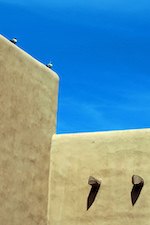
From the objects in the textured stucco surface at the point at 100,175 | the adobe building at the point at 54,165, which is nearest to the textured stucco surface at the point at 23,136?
the adobe building at the point at 54,165

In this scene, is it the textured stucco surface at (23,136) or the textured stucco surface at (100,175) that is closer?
the textured stucco surface at (23,136)

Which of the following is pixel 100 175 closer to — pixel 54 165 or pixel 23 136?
pixel 54 165

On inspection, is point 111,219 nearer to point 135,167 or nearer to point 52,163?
point 135,167

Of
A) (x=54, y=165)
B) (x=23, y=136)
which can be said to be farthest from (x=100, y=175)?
(x=23, y=136)

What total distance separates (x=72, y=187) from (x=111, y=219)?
1163mm

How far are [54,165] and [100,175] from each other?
3.79ft

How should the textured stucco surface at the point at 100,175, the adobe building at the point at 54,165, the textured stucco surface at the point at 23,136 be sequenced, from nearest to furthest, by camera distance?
the textured stucco surface at the point at 23,136, the adobe building at the point at 54,165, the textured stucco surface at the point at 100,175

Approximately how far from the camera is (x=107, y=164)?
9375mm

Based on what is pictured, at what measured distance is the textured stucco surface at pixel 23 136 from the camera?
8492mm

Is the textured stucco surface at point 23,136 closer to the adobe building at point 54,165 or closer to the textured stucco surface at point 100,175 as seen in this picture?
the adobe building at point 54,165

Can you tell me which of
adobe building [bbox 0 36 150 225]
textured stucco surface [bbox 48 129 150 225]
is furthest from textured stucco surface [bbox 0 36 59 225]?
textured stucco surface [bbox 48 129 150 225]

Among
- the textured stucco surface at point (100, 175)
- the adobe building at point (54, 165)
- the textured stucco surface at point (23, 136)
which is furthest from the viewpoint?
the textured stucco surface at point (100, 175)

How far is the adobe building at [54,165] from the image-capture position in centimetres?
867

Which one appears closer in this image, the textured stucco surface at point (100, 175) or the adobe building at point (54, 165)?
the adobe building at point (54, 165)
